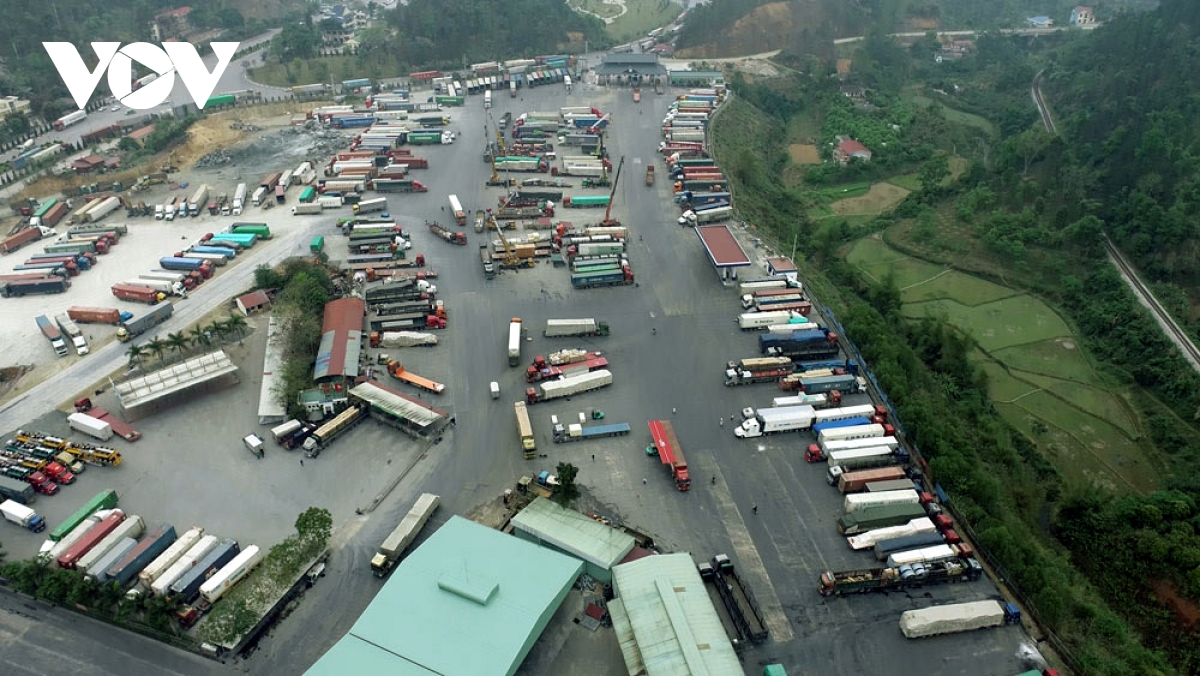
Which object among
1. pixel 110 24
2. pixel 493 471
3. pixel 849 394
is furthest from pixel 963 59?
pixel 110 24

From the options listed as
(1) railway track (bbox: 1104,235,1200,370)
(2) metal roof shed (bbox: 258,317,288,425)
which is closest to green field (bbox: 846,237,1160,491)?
(1) railway track (bbox: 1104,235,1200,370)

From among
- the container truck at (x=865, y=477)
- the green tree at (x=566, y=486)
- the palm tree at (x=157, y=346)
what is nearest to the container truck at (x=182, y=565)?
the green tree at (x=566, y=486)

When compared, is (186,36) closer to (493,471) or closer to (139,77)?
(139,77)

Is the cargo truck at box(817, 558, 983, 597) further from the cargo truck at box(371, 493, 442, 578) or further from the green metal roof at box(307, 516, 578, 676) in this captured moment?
the cargo truck at box(371, 493, 442, 578)

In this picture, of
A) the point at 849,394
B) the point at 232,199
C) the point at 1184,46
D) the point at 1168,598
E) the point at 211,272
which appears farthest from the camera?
the point at 1184,46

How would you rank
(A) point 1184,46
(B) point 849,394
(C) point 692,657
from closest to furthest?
(C) point 692,657
(B) point 849,394
(A) point 1184,46

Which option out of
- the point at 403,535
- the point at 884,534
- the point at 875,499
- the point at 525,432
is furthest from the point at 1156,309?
the point at 403,535
